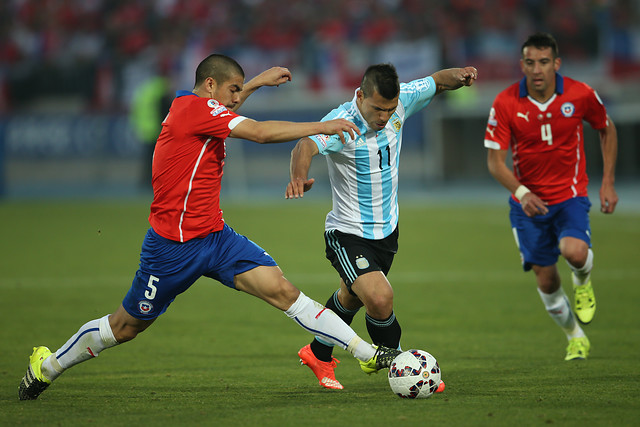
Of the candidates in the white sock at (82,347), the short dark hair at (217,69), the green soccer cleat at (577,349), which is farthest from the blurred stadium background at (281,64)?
the white sock at (82,347)

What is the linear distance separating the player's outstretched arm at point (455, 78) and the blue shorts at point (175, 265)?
1.90m

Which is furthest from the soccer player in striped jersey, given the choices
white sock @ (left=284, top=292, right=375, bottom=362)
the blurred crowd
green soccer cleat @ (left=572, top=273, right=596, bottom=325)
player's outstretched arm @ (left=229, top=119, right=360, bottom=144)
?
the blurred crowd

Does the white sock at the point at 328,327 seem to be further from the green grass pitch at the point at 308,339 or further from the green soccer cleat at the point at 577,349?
the green soccer cleat at the point at 577,349

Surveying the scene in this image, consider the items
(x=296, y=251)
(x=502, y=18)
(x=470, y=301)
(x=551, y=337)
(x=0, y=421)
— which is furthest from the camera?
(x=502, y=18)

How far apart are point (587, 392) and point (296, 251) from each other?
8183 millimetres

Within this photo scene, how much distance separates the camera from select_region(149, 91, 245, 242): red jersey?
17.3ft

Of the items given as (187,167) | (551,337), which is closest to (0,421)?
(187,167)

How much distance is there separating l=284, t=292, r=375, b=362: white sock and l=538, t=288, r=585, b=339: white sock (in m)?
2.16

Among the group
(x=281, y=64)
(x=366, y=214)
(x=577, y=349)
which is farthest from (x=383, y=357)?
(x=281, y=64)

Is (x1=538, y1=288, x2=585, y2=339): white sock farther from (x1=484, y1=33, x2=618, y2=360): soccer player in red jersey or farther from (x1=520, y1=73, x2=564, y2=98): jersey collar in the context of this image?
(x1=520, y1=73, x2=564, y2=98): jersey collar

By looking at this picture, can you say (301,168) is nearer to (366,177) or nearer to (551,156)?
(366,177)

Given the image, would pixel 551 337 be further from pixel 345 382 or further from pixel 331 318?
pixel 331 318

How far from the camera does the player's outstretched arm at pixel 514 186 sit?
644cm

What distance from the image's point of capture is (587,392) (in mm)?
5434
